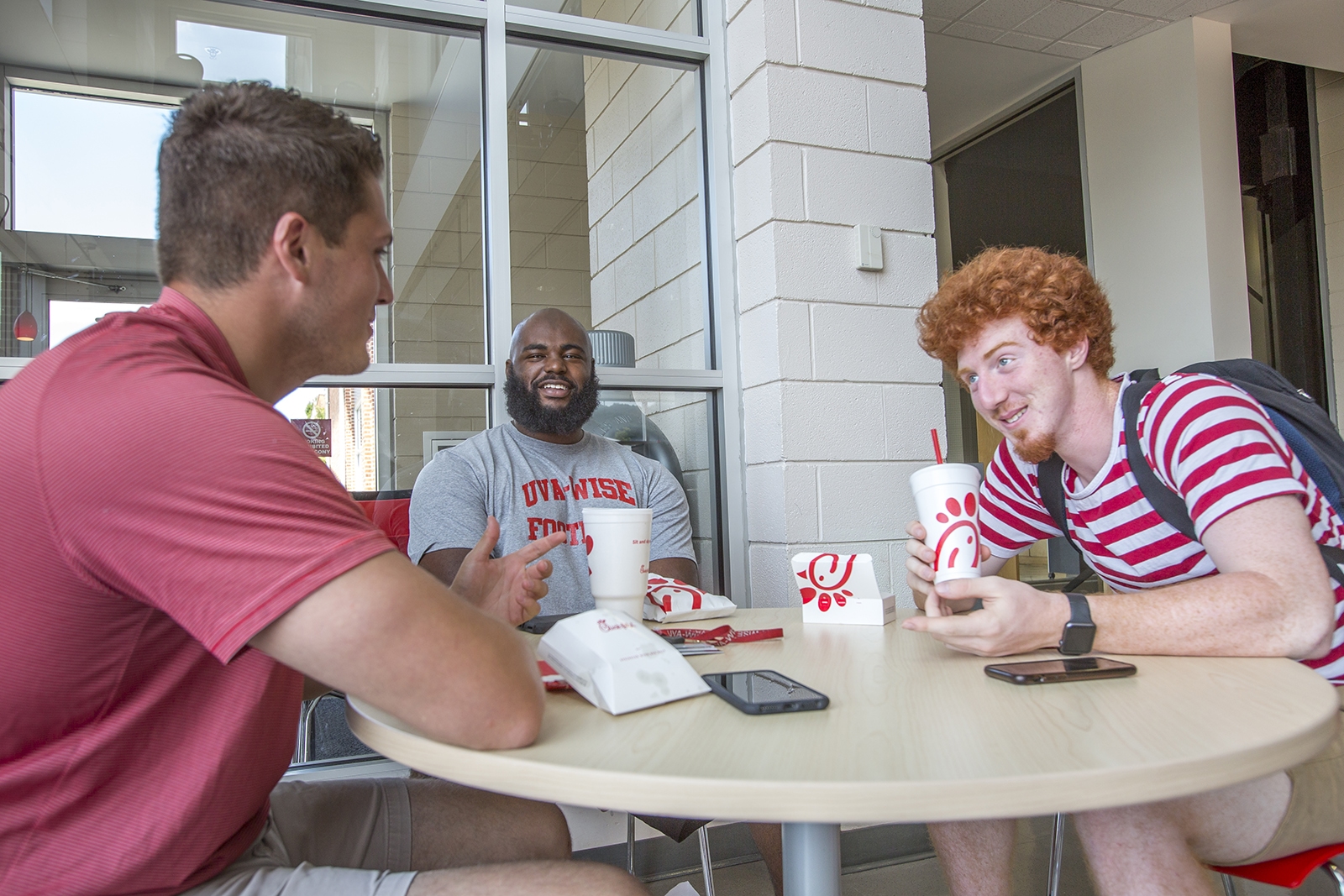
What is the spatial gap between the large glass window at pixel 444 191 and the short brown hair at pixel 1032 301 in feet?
3.85

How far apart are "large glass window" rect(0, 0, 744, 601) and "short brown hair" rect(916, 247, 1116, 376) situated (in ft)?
3.85

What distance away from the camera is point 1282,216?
454cm

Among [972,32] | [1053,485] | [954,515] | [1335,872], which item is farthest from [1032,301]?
[972,32]

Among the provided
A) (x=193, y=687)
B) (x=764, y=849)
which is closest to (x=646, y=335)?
(x=764, y=849)

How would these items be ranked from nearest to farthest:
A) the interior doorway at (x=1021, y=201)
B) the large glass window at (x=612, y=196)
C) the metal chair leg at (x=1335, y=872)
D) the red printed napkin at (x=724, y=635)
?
the metal chair leg at (x=1335, y=872) < the red printed napkin at (x=724, y=635) < the large glass window at (x=612, y=196) < the interior doorway at (x=1021, y=201)

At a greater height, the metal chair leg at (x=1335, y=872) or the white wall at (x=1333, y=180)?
the white wall at (x=1333, y=180)

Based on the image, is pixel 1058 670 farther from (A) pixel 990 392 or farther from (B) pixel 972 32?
(B) pixel 972 32

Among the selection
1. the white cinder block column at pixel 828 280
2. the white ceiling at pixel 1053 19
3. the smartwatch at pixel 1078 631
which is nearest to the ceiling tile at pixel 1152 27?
the white ceiling at pixel 1053 19

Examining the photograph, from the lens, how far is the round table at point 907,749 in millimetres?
612

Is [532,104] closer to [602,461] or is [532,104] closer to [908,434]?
[602,461]

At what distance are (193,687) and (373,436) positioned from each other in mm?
1628

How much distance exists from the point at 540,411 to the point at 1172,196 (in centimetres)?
311

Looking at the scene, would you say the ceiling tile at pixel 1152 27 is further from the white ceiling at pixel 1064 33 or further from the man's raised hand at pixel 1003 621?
the man's raised hand at pixel 1003 621

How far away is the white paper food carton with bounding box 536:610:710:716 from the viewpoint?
0.83 meters
